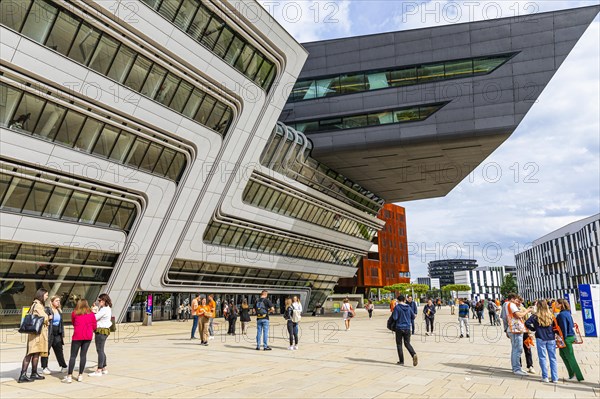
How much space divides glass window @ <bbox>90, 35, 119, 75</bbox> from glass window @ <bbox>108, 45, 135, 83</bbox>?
9.8 inches

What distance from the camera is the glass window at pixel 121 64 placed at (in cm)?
2314

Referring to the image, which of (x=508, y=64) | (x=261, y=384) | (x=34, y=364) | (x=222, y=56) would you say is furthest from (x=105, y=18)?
(x=508, y=64)

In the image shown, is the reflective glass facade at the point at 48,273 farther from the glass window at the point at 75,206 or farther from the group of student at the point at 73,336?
the group of student at the point at 73,336

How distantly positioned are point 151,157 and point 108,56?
6337mm

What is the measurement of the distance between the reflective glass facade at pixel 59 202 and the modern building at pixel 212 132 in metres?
0.07

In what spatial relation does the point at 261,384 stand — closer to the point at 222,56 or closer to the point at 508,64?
the point at 222,56

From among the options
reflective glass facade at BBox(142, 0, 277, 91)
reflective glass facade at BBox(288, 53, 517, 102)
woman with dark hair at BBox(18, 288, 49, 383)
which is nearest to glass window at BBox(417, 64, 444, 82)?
reflective glass facade at BBox(288, 53, 517, 102)

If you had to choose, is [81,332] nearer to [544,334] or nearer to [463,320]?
[544,334]

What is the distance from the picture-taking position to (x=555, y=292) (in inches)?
4619

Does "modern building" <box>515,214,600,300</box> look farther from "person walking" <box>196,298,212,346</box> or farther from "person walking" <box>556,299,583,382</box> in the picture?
"person walking" <box>556,299,583,382</box>

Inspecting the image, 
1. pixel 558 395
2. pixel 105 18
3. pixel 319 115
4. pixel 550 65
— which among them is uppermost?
pixel 550 65

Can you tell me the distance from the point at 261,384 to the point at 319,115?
3386 centimetres

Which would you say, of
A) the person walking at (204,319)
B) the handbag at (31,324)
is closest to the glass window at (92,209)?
the person walking at (204,319)

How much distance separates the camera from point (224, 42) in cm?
2808
